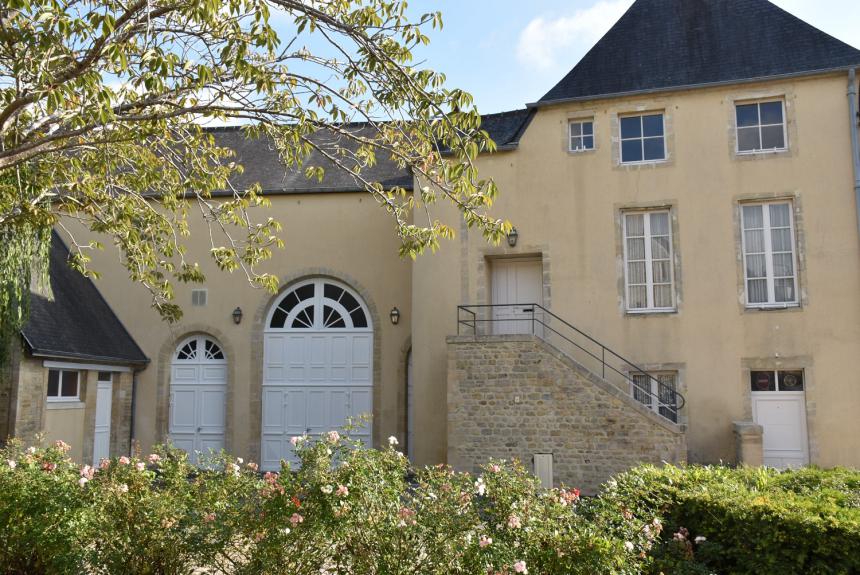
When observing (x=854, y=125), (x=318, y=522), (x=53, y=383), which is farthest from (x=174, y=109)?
(x=854, y=125)

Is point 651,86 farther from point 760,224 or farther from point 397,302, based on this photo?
point 397,302

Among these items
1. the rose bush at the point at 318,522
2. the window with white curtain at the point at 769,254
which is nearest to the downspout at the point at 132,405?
the rose bush at the point at 318,522

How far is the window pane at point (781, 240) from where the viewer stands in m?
12.9

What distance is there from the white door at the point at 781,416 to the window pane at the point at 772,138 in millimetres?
3932

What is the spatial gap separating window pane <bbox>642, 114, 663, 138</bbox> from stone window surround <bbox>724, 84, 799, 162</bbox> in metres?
1.15

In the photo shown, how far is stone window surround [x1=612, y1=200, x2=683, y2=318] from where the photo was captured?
42.9 ft

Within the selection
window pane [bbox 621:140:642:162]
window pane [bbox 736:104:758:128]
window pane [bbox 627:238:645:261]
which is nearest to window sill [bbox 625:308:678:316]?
window pane [bbox 627:238:645:261]

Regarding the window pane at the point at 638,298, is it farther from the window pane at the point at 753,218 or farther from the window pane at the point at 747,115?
the window pane at the point at 747,115

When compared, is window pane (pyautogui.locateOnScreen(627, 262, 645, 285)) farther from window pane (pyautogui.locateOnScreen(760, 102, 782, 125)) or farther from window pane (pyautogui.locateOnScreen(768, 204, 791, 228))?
window pane (pyautogui.locateOnScreen(760, 102, 782, 125))

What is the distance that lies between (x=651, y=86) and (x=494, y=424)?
268 inches

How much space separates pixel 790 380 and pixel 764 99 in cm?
490

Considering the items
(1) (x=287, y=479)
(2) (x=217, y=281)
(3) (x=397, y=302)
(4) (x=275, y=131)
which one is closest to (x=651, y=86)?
(3) (x=397, y=302)

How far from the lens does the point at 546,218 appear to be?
13.8 meters

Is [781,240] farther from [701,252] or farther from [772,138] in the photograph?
[772,138]
